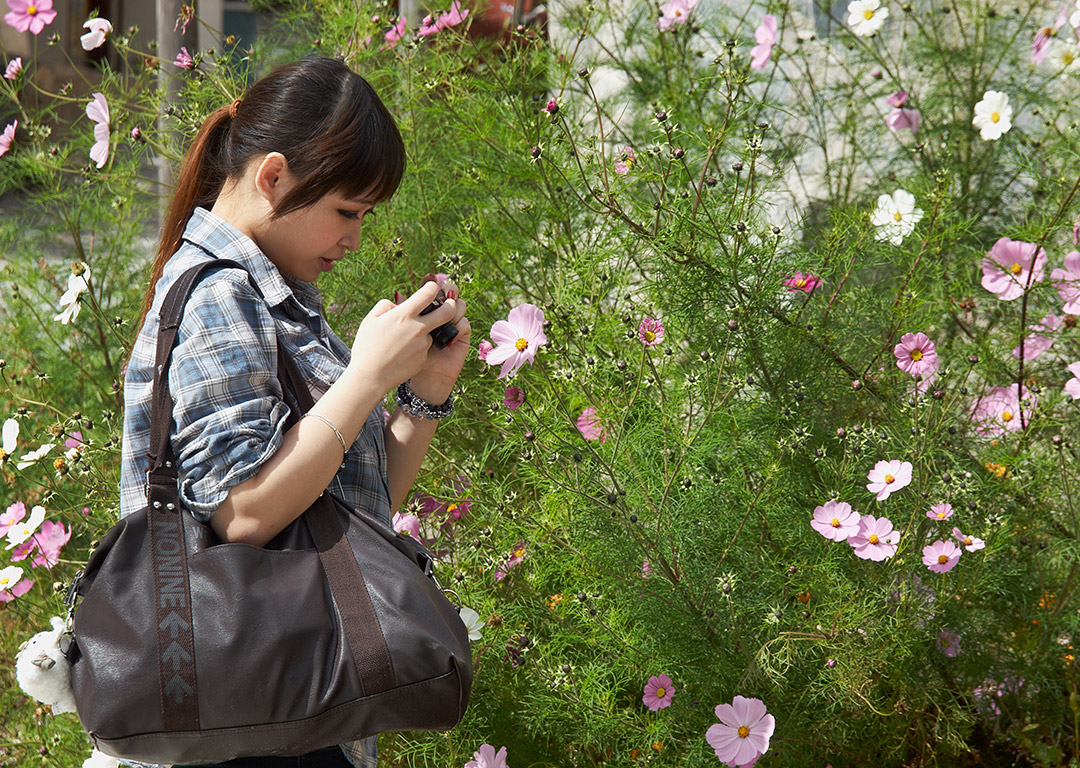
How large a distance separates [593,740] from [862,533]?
1.73 ft

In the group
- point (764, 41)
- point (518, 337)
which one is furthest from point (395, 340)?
point (764, 41)

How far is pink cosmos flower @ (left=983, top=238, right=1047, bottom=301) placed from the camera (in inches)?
68.9

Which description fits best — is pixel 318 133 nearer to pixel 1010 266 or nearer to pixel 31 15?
pixel 1010 266

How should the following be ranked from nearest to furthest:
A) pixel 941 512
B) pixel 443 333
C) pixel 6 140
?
1. pixel 443 333
2. pixel 941 512
3. pixel 6 140

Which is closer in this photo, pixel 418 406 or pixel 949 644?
pixel 418 406

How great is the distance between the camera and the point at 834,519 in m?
1.53

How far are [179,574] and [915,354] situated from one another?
1207 millimetres

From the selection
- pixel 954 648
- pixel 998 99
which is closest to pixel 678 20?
pixel 998 99

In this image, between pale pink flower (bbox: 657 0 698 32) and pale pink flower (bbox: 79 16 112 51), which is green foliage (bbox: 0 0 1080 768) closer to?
pale pink flower (bbox: 79 16 112 51)

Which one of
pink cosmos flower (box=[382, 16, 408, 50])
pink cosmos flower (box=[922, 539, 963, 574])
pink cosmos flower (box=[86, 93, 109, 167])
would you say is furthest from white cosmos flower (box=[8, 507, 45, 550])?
pink cosmos flower (box=[922, 539, 963, 574])

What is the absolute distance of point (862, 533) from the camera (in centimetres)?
151

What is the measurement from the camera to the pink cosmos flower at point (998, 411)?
1.82 meters

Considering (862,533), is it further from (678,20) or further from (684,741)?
(678,20)

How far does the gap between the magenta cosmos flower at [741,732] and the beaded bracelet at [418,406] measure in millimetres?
579
